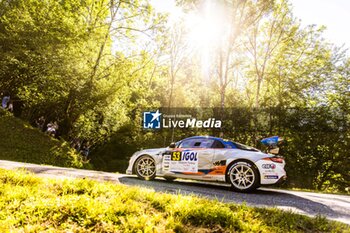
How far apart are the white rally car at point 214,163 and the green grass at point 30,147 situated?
23.1 feet

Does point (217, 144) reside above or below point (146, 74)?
below

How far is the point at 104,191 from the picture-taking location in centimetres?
459

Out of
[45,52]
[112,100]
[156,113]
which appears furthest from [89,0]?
[156,113]

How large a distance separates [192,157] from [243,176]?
1.48 metres

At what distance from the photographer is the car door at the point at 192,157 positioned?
7.15 metres

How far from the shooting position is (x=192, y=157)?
7348 mm

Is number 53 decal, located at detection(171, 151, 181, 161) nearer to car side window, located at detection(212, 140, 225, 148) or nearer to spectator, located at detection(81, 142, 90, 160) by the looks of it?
car side window, located at detection(212, 140, 225, 148)

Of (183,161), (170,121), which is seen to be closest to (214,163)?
(183,161)

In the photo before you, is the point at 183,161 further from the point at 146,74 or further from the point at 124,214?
the point at 146,74

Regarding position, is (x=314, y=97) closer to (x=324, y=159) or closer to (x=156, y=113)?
(x=324, y=159)

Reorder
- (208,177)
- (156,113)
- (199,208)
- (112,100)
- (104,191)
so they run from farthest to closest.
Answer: (156,113), (112,100), (208,177), (104,191), (199,208)

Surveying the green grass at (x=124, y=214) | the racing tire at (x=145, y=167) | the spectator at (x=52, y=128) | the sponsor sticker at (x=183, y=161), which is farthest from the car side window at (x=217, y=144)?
the spectator at (x=52, y=128)

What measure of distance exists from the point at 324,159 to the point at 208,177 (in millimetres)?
16593

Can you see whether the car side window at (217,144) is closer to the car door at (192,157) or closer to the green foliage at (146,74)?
the car door at (192,157)
